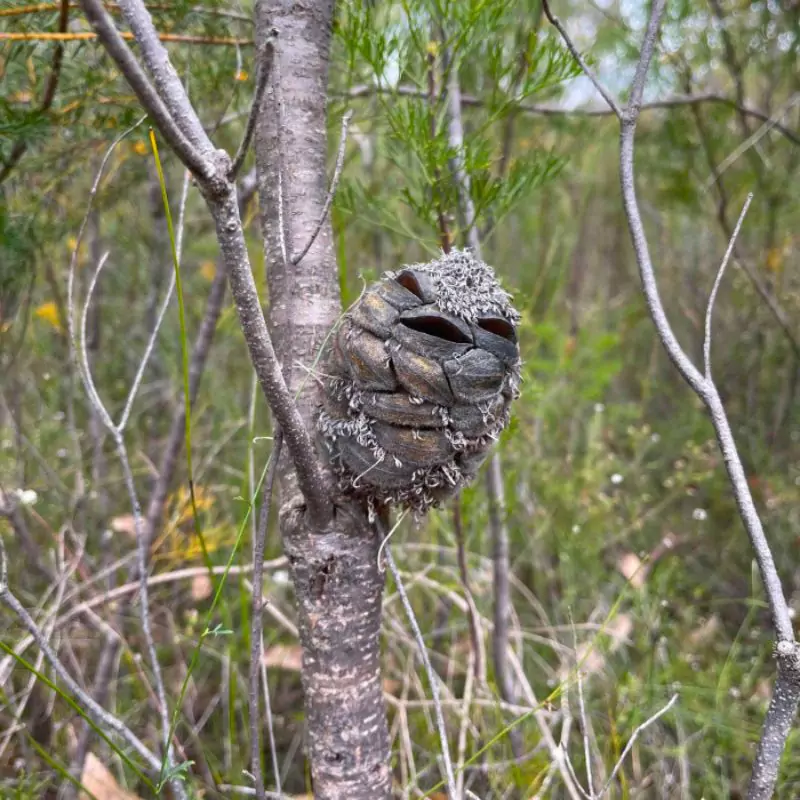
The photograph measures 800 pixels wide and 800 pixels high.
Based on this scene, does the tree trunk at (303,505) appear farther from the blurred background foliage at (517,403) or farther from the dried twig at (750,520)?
the dried twig at (750,520)

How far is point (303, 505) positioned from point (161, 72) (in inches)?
18.8

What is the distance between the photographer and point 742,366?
2680 millimetres

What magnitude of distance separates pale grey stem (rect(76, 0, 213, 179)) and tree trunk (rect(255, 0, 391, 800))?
27 cm

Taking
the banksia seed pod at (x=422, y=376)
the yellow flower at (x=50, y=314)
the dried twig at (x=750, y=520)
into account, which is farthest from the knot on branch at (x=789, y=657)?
the yellow flower at (x=50, y=314)

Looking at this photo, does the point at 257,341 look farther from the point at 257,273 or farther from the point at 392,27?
the point at 257,273

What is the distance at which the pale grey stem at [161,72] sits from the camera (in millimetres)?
486

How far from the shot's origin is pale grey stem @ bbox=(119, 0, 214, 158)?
49 centimetres

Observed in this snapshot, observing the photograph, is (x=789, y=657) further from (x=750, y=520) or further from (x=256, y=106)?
(x=256, y=106)

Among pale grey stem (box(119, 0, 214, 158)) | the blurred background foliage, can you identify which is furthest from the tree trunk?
pale grey stem (box(119, 0, 214, 158))

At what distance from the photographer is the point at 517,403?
209 cm

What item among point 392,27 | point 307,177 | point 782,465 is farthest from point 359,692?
point 782,465

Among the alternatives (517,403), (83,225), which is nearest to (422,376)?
(83,225)

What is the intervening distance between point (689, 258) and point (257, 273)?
2.56 metres

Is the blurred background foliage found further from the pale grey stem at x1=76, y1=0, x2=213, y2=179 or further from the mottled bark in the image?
the pale grey stem at x1=76, y1=0, x2=213, y2=179
